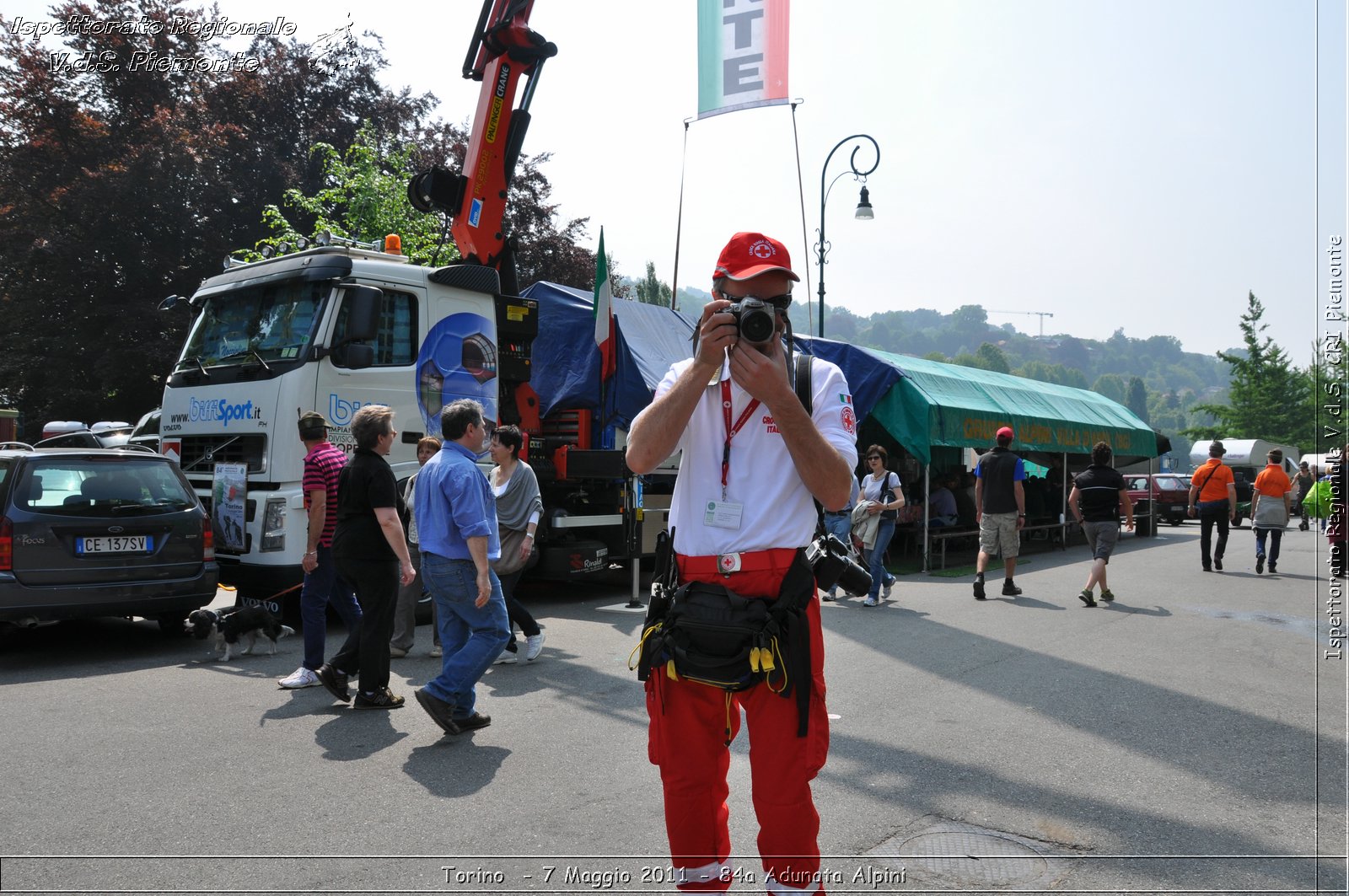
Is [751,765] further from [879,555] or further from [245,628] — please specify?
[879,555]

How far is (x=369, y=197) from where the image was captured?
18984 mm

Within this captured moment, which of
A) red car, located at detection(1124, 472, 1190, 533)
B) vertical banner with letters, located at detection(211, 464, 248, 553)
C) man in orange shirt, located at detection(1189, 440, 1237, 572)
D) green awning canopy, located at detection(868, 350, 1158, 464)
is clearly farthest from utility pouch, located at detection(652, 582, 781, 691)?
red car, located at detection(1124, 472, 1190, 533)

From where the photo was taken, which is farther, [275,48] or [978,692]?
[275,48]

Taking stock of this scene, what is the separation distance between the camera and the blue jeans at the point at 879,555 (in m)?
11.1

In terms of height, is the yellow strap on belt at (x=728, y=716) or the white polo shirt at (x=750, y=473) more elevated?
the white polo shirt at (x=750, y=473)

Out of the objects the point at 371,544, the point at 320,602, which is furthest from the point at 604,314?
the point at 371,544

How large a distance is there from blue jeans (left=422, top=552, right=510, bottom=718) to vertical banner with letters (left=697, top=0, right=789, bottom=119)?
233 inches

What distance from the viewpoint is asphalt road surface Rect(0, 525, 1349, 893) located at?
3664mm

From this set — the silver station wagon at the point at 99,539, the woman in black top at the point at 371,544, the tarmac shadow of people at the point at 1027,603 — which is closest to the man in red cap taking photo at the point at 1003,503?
the tarmac shadow of people at the point at 1027,603

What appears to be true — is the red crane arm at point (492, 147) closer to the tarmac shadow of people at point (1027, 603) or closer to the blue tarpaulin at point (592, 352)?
the blue tarpaulin at point (592, 352)

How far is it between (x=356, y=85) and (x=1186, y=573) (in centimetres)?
2051

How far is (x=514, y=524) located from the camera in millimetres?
7719

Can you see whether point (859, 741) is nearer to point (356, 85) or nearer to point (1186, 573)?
point (1186, 573)

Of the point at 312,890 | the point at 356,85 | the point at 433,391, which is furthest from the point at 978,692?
the point at 356,85
